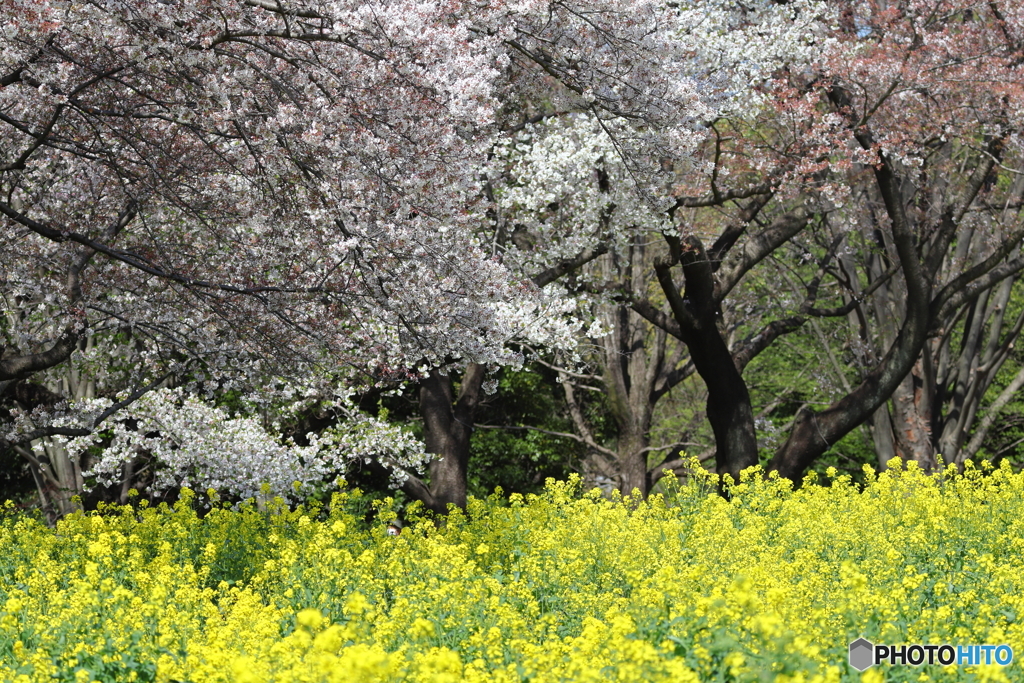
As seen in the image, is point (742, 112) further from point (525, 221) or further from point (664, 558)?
point (664, 558)

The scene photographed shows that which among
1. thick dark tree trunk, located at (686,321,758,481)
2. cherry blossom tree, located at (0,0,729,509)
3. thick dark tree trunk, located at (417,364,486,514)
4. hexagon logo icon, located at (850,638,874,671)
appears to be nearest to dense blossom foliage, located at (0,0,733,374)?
cherry blossom tree, located at (0,0,729,509)

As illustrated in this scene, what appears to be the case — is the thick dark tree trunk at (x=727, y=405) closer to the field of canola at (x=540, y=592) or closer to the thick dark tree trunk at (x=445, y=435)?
the thick dark tree trunk at (x=445, y=435)

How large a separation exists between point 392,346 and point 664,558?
3.52 metres

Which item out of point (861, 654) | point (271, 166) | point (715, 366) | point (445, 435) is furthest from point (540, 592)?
point (715, 366)

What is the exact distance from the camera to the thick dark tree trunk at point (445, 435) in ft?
46.8

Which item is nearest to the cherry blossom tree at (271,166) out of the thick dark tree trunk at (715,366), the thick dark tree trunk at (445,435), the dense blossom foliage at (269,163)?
the dense blossom foliage at (269,163)

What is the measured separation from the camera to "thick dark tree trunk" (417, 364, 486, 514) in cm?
1427

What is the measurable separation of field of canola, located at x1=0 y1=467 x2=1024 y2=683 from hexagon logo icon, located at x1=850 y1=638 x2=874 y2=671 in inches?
3.0

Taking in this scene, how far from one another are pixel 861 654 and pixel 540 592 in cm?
277

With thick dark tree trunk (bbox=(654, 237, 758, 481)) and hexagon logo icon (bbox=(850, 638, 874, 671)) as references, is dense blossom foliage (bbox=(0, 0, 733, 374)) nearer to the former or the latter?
thick dark tree trunk (bbox=(654, 237, 758, 481))

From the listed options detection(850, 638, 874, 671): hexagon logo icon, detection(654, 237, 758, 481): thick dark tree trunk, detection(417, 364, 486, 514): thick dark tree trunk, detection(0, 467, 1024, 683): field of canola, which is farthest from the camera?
detection(417, 364, 486, 514): thick dark tree trunk

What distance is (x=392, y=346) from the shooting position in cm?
1020

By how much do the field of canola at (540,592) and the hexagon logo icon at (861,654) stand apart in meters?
0.08

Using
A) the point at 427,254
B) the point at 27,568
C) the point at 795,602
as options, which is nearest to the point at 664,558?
the point at 795,602
